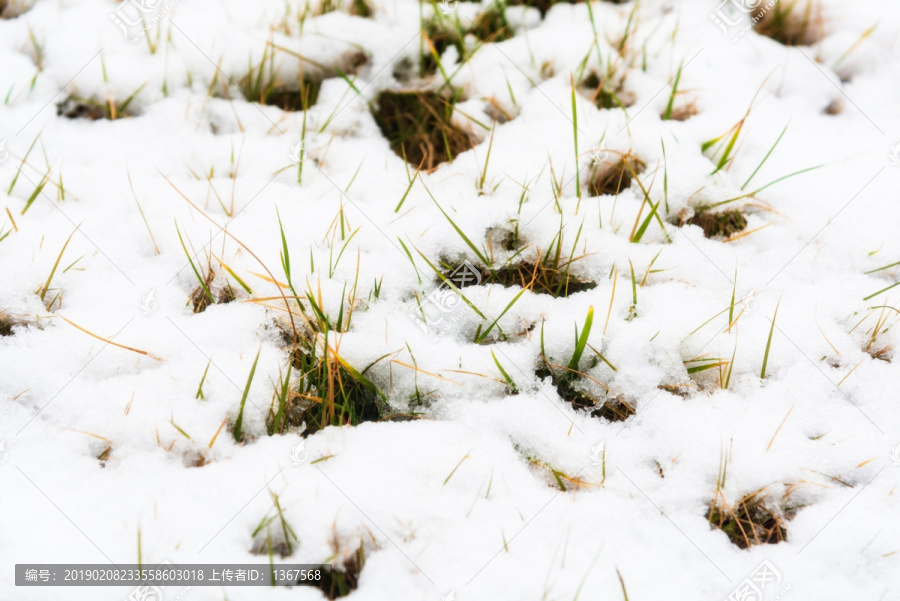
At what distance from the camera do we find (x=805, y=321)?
1.69 m

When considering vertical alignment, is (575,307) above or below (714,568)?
above

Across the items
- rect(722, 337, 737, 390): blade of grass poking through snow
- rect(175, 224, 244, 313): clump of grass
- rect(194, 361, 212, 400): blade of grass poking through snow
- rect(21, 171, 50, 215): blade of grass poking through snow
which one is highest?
rect(21, 171, 50, 215): blade of grass poking through snow

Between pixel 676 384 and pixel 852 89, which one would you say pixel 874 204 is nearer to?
pixel 852 89

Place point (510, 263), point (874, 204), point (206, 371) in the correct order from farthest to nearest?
point (874, 204) → point (510, 263) → point (206, 371)

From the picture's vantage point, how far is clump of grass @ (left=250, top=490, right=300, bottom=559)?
1.29 m

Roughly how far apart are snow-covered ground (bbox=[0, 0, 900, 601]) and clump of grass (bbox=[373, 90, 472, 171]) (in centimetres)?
6

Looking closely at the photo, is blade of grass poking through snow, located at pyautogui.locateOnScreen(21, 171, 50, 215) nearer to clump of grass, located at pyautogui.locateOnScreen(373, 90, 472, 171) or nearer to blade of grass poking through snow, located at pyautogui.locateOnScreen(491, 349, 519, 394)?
clump of grass, located at pyautogui.locateOnScreen(373, 90, 472, 171)

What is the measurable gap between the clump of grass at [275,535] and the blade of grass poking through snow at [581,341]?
2.65ft

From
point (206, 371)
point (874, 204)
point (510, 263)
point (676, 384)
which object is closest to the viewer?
point (206, 371)

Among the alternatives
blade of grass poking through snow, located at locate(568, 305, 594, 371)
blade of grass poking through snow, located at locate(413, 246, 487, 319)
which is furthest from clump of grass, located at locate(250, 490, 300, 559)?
blade of grass poking through snow, located at locate(568, 305, 594, 371)

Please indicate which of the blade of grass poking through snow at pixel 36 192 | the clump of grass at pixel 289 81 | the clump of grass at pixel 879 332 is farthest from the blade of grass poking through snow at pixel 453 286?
the blade of grass poking through snow at pixel 36 192

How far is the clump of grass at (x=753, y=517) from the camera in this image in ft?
4.49

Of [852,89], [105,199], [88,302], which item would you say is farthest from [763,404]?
[105,199]

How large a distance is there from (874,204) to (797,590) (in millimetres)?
1373
